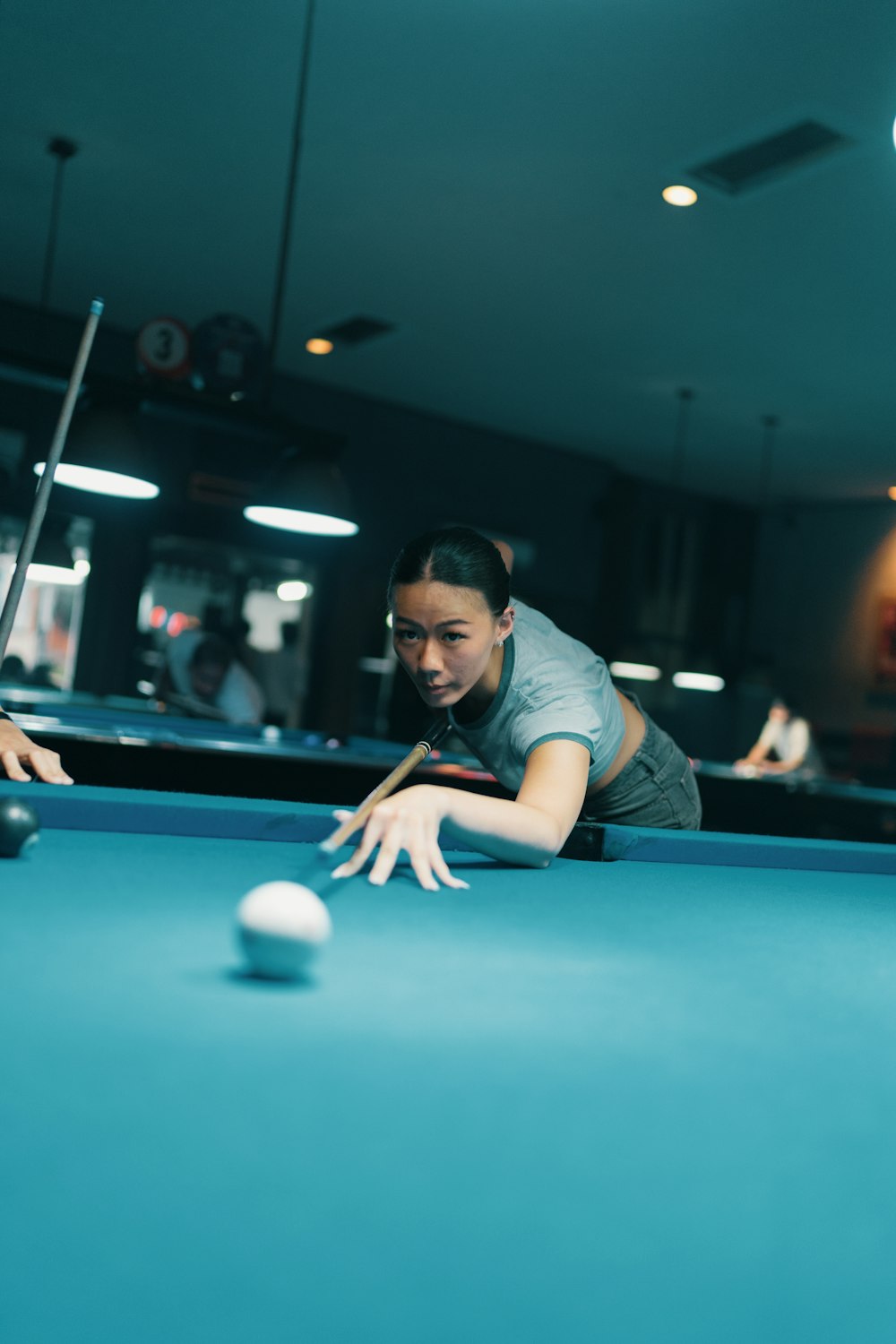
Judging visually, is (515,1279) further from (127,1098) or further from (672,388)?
(672,388)

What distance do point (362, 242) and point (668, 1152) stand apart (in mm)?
5461

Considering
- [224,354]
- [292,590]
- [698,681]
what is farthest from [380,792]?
[698,681]

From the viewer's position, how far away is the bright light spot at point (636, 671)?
10.1 m

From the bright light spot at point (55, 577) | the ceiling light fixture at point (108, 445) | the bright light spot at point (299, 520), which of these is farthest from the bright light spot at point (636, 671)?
the ceiling light fixture at point (108, 445)

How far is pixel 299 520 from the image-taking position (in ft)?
14.6

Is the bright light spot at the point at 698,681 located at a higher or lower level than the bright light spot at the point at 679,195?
lower

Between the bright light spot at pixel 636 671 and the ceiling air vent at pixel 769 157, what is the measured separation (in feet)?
18.7

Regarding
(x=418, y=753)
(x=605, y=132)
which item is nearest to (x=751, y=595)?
(x=605, y=132)

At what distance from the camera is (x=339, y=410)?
337 inches

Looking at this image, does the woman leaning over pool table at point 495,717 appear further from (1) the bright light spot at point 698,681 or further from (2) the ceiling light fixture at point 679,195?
(1) the bright light spot at point 698,681

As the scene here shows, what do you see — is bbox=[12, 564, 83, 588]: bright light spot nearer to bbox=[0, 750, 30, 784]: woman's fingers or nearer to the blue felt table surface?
bbox=[0, 750, 30, 784]: woman's fingers

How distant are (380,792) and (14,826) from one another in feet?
1.71

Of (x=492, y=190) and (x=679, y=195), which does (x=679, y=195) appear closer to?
(x=679, y=195)

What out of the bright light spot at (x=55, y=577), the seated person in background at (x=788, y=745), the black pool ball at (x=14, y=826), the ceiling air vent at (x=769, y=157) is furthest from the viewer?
the seated person in background at (x=788, y=745)
